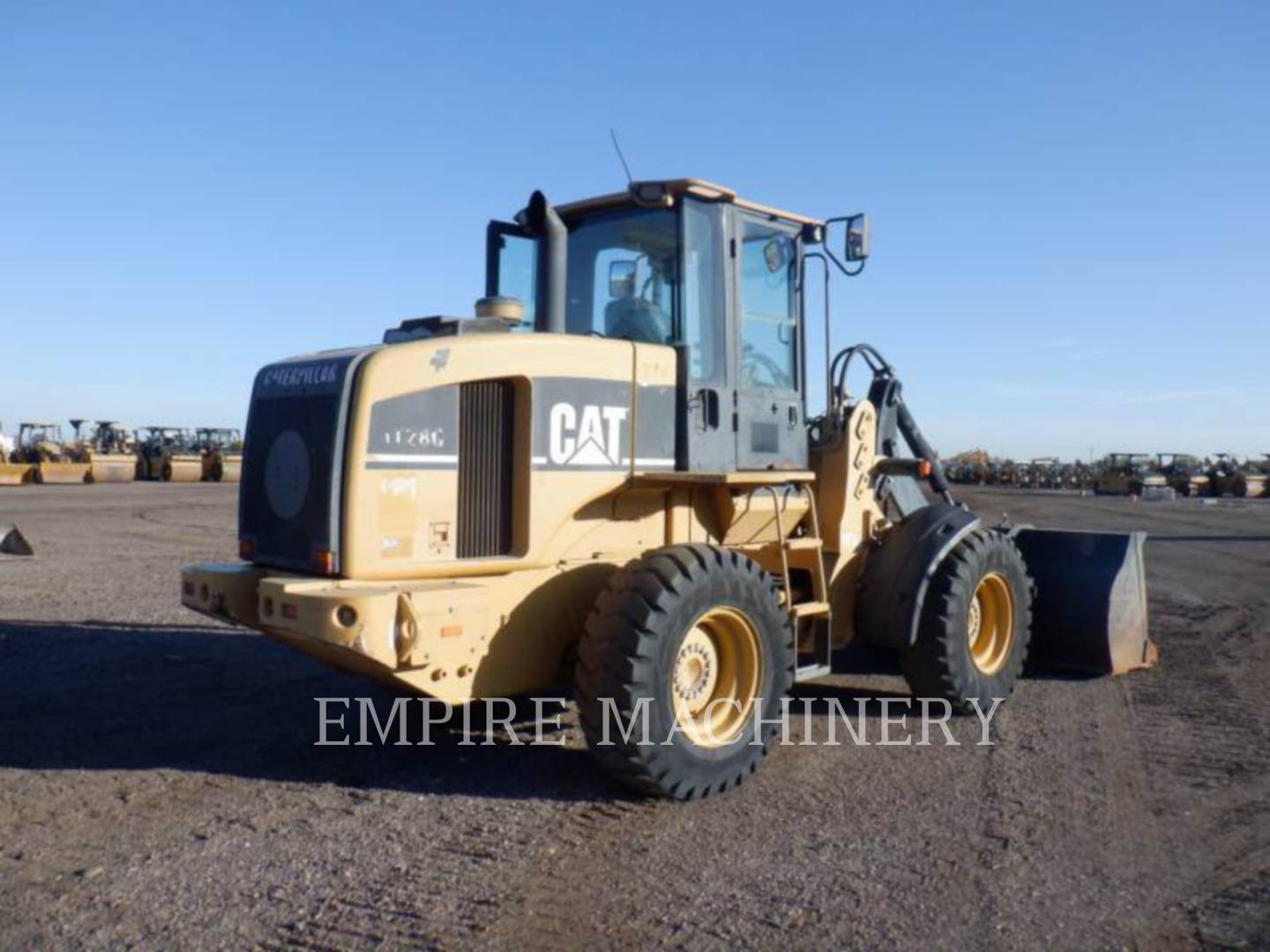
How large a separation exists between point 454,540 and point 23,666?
15.0ft

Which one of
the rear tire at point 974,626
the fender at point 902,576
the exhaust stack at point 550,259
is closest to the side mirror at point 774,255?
the exhaust stack at point 550,259

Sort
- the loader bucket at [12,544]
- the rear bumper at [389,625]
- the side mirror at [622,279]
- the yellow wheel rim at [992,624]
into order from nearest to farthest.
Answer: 1. the rear bumper at [389,625]
2. the side mirror at [622,279]
3. the yellow wheel rim at [992,624]
4. the loader bucket at [12,544]

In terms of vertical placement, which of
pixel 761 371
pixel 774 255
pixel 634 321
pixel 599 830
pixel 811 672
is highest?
pixel 774 255

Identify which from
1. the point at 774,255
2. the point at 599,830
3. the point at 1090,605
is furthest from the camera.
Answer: the point at 1090,605

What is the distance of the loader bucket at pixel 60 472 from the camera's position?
4081 cm

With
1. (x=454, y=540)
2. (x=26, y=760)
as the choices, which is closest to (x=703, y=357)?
(x=454, y=540)

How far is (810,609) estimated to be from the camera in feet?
20.5

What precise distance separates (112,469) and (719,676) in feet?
140

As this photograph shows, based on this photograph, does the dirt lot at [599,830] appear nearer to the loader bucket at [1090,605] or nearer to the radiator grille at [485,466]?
the loader bucket at [1090,605]

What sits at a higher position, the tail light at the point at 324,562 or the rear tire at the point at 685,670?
the tail light at the point at 324,562

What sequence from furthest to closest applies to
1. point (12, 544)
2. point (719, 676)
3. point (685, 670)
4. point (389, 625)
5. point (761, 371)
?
point (12, 544), point (761, 371), point (719, 676), point (685, 670), point (389, 625)

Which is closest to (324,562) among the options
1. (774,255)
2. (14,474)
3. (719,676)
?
(719,676)

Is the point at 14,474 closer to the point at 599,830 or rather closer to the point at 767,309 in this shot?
the point at 767,309

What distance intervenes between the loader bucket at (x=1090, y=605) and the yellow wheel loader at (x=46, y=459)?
132 feet
